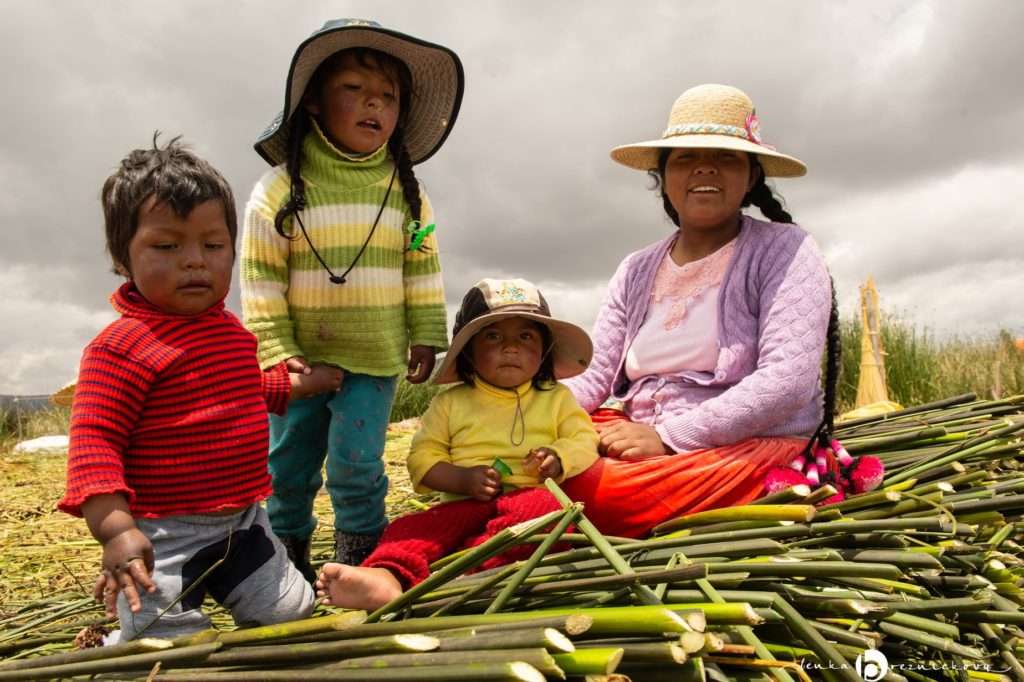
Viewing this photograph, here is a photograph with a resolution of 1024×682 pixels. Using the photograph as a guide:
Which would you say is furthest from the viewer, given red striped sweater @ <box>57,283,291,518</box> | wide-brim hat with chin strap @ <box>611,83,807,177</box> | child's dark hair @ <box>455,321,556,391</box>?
wide-brim hat with chin strap @ <box>611,83,807,177</box>

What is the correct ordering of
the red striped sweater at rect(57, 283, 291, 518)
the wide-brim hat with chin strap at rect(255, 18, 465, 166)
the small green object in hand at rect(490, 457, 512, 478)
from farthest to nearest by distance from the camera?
the wide-brim hat with chin strap at rect(255, 18, 465, 166)
the small green object in hand at rect(490, 457, 512, 478)
the red striped sweater at rect(57, 283, 291, 518)

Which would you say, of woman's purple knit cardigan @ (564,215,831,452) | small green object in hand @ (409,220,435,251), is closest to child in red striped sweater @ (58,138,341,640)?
small green object in hand @ (409,220,435,251)

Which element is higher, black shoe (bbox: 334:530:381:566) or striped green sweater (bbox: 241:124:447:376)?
striped green sweater (bbox: 241:124:447:376)

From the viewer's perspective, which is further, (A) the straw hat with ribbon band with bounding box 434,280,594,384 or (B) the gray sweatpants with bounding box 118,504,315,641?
(A) the straw hat with ribbon band with bounding box 434,280,594,384

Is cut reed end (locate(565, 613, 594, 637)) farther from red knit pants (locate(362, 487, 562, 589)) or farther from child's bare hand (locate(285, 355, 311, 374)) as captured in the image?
child's bare hand (locate(285, 355, 311, 374))

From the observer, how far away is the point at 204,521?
2209 mm

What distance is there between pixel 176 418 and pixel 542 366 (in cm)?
133

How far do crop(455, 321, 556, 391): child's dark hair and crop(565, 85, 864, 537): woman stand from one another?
302 millimetres

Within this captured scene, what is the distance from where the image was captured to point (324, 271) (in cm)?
299

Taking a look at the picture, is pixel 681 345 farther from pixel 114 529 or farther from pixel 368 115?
pixel 114 529

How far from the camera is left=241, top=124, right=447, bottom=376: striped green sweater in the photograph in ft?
9.62

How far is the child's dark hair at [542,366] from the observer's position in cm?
297

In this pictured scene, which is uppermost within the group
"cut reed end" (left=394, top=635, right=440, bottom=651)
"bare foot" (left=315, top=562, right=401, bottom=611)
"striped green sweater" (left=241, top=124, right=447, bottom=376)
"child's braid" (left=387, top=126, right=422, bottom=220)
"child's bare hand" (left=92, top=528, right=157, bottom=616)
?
"child's braid" (left=387, top=126, right=422, bottom=220)

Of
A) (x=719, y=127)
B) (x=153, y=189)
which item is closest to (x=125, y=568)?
(x=153, y=189)
